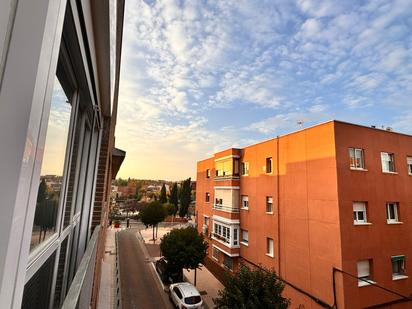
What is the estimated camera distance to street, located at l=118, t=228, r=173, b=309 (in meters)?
13.3

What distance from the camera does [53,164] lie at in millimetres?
1406

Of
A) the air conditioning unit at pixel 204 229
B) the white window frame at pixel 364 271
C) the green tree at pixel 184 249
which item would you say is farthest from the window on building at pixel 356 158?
the air conditioning unit at pixel 204 229

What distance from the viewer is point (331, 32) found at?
8.54 metres

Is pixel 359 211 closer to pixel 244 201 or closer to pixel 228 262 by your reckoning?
pixel 244 201

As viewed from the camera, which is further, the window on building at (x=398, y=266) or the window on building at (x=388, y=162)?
the window on building at (x=388, y=162)

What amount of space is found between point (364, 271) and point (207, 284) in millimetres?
9731

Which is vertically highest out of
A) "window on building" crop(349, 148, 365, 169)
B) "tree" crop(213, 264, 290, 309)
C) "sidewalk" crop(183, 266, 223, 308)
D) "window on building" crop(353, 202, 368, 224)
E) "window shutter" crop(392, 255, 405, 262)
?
"window on building" crop(349, 148, 365, 169)

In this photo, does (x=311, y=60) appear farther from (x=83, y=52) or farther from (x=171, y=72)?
(x=83, y=52)

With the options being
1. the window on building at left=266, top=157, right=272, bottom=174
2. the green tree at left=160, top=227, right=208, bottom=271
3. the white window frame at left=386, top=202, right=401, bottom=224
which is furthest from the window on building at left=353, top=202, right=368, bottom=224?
the green tree at left=160, top=227, right=208, bottom=271

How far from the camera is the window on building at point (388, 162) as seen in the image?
11078 mm

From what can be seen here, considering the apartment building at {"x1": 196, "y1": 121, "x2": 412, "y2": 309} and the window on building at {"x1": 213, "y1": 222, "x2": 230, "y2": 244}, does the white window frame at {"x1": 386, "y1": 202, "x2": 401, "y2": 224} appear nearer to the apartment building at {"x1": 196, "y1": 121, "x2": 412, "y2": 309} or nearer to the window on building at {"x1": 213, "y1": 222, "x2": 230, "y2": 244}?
the apartment building at {"x1": 196, "y1": 121, "x2": 412, "y2": 309}

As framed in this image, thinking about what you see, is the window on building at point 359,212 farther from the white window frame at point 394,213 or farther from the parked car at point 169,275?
the parked car at point 169,275

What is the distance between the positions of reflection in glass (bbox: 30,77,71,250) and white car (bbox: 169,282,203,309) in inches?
472

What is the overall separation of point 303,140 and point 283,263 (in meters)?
6.10
